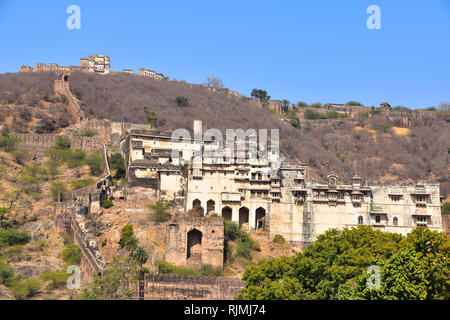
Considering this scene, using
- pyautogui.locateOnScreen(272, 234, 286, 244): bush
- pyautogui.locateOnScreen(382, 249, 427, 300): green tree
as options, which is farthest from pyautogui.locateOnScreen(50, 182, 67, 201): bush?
pyautogui.locateOnScreen(382, 249, 427, 300): green tree

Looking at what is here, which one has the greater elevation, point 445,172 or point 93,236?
point 445,172

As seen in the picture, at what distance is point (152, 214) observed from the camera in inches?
1843

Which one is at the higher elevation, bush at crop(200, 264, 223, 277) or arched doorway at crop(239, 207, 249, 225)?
arched doorway at crop(239, 207, 249, 225)

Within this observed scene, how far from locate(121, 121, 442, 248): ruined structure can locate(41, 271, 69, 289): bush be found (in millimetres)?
13502

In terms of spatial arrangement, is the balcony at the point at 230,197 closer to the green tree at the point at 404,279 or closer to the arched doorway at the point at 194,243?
the arched doorway at the point at 194,243

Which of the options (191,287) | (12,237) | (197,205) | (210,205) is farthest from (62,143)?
(191,287)

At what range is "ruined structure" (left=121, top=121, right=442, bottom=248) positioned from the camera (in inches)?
1966

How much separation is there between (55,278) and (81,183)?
1581 cm

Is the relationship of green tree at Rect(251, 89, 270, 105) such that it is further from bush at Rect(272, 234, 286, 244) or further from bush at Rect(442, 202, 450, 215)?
bush at Rect(272, 234, 286, 244)

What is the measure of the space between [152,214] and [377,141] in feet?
183

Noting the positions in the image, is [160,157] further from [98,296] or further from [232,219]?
[98,296]

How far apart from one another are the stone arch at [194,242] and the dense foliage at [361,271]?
9.90 m
